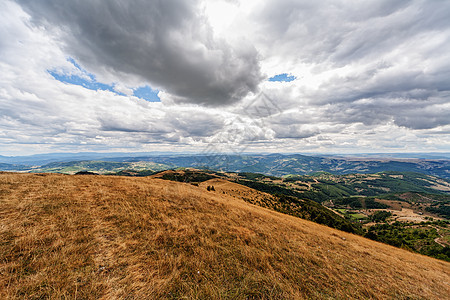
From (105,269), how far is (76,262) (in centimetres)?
103

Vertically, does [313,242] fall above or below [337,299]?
below

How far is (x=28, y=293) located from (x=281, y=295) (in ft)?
23.3

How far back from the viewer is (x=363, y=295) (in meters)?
6.06

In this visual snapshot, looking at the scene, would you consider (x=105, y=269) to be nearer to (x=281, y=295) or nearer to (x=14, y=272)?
(x=14, y=272)

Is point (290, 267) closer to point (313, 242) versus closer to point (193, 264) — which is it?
point (193, 264)

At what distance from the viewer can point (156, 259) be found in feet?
19.9

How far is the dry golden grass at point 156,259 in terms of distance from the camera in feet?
15.2

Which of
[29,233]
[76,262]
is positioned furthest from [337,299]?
[29,233]

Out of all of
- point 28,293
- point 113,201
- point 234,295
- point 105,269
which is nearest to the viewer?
point 28,293

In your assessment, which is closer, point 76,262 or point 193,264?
point 76,262

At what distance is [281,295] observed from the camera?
512 centimetres

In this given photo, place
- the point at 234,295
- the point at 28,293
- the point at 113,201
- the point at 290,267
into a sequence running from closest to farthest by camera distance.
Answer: the point at 28,293 < the point at 234,295 < the point at 290,267 < the point at 113,201

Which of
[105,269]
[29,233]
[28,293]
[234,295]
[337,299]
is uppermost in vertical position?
[29,233]

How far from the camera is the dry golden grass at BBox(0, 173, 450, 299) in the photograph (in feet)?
15.2
